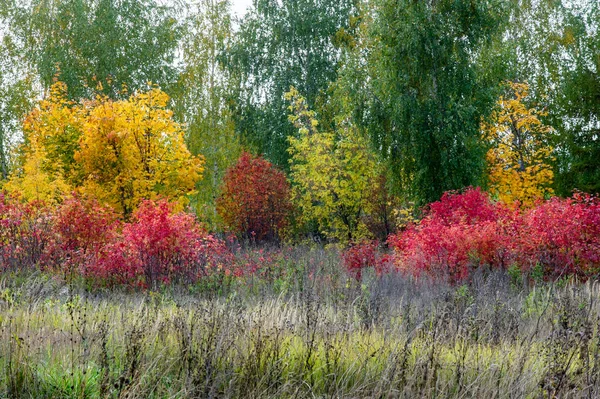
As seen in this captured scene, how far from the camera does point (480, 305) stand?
649 centimetres

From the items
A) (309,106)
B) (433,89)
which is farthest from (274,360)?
(309,106)

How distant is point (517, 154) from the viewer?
18.6 metres

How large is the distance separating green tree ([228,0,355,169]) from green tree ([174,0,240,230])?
4.93 feet

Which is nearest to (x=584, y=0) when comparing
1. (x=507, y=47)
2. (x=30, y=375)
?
(x=507, y=47)

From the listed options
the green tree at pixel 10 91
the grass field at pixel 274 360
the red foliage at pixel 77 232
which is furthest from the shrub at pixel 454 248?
the green tree at pixel 10 91

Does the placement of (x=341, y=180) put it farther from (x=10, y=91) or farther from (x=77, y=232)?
(x=10, y=91)

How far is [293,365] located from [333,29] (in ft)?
64.1

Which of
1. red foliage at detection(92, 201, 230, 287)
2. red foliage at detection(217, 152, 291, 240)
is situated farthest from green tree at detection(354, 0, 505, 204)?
red foliage at detection(92, 201, 230, 287)

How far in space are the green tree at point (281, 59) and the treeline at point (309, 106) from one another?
6cm

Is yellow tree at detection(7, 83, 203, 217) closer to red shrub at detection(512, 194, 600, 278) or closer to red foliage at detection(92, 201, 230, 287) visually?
red foliage at detection(92, 201, 230, 287)

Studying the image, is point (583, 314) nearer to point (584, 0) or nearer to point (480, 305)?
point (480, 305)

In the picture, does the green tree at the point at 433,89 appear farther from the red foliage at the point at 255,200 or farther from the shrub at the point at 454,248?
the shrub at the point at 454,248

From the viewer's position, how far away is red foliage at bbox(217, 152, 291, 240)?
58.3 ft

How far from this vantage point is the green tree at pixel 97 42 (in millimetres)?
23594
